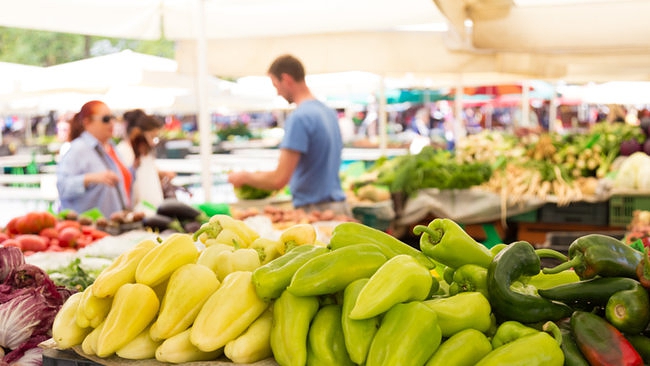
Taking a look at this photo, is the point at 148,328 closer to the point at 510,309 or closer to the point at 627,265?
the point at 510,309

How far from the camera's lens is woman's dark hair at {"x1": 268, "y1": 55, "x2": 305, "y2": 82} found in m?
5.33

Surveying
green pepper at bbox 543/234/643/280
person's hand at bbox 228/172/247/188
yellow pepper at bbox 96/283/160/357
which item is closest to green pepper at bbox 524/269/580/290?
green pepper at bbox 543/234/643/280

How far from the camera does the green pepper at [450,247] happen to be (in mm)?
1894

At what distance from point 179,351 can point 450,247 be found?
73 centimetres

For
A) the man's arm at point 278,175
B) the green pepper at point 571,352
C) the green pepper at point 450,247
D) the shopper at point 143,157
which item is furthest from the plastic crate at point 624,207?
the green pepper at point 571,352

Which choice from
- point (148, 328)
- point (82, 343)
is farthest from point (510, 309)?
point (82, 343)

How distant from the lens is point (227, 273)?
2.07 m

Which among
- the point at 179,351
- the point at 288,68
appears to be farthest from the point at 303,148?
the point at 179,351

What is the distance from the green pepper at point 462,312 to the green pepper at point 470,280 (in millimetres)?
92

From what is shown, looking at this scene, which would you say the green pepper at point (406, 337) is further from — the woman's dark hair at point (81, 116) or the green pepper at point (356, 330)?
the woman's dark hair at point (81, 116)

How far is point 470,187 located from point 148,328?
21.6 feet

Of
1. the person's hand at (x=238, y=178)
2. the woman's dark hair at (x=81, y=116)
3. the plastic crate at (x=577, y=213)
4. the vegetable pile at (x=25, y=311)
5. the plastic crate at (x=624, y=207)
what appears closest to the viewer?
the vegetable pile at (x=25, y=311)

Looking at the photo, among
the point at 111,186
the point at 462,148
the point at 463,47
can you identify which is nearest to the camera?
the point at 463,47

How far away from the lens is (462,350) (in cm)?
163
